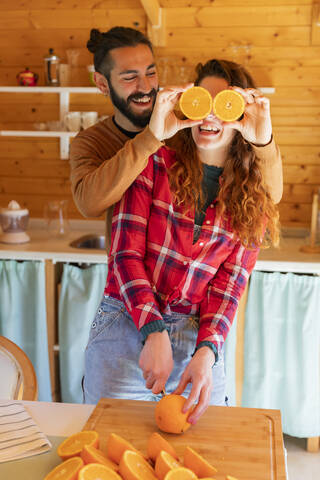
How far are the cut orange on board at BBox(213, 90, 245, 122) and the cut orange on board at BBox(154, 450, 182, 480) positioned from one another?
0.74m

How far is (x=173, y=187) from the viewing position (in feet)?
4.65

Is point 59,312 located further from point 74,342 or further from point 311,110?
point 311,110

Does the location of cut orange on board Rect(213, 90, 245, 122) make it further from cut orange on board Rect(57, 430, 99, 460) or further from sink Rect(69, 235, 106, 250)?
sink Rect(69, 235, 106, 250)

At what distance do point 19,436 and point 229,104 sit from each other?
82cm

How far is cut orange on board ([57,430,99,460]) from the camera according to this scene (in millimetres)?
917

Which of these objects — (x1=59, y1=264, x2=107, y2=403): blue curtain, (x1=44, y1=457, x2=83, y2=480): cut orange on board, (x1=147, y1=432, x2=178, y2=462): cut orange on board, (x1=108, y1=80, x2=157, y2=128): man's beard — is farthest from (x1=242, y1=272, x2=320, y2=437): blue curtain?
(x1=44, y1=457, x2=83, y2=480): cut orange on board

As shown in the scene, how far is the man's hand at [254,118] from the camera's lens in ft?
4.27

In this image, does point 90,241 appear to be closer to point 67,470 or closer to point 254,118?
point 254,118

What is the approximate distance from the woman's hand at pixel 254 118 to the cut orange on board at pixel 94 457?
0.79m

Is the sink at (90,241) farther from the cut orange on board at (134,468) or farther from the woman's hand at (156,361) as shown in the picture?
the cut orange on board at (134,468)

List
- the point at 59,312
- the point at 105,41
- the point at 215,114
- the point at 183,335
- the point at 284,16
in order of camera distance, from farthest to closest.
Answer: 1. the point at 284,16
2. the point at 59,312
3. the point at 105,41
4. the point at 183,335
5. the point at 215,114

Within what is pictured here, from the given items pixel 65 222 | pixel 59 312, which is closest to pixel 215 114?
pixel 59 312

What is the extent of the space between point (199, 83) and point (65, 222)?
1741 millimetres

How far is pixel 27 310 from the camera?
271 centimetres
